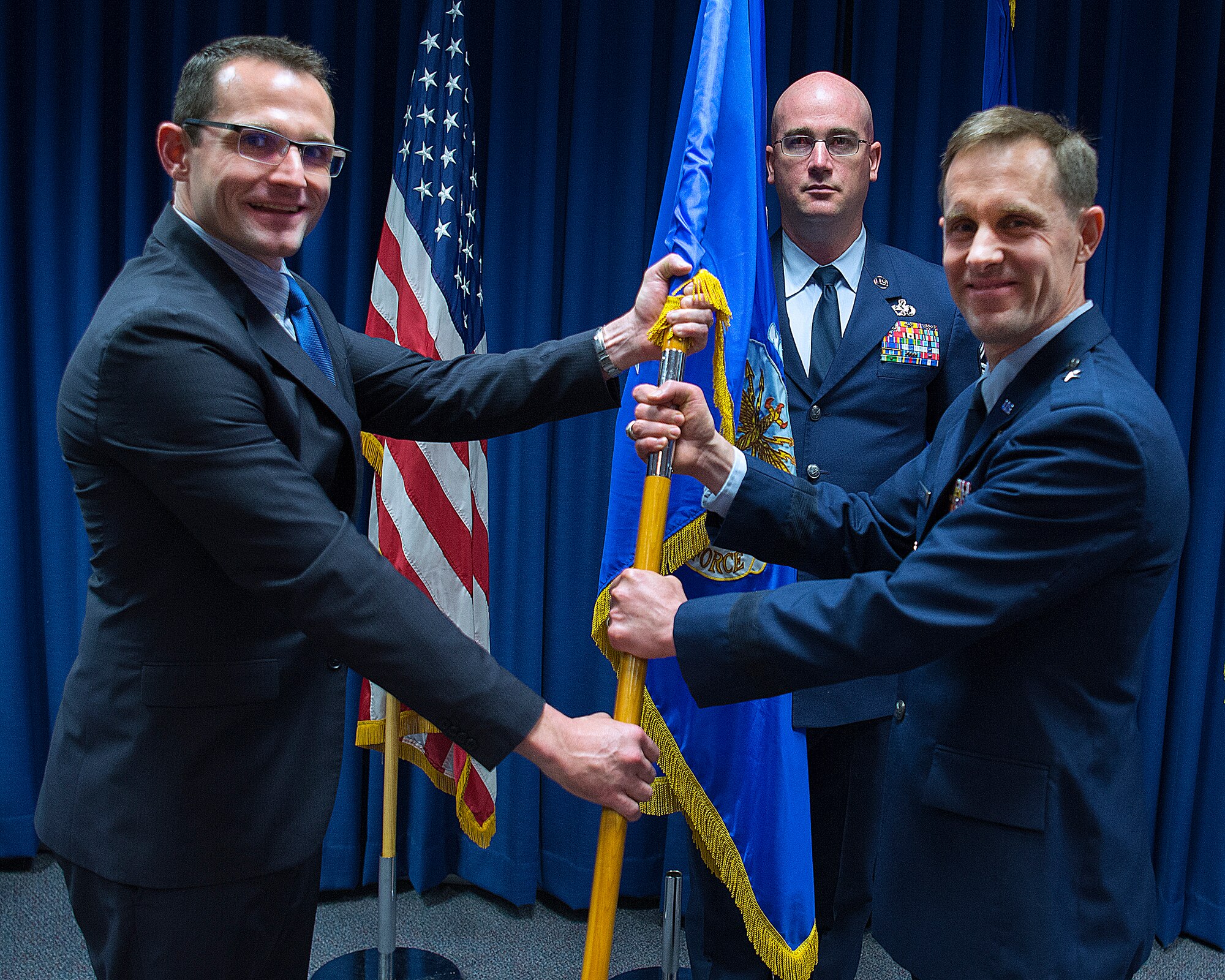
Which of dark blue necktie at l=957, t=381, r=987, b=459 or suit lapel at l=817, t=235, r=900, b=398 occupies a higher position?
suit lapel at l=817, t=235, r=900, b=398

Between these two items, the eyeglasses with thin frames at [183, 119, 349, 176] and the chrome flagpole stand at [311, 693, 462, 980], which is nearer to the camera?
the eyeglasses with thin frames at [183, 119, 349, 176]

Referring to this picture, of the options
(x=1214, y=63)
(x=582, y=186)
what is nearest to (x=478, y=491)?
(x=582, y=186)

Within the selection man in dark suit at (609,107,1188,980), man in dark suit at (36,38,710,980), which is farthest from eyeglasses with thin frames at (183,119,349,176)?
man in dark suit at (609,107,1188,980)

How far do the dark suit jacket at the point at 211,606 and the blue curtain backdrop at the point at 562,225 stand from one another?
5.19ft

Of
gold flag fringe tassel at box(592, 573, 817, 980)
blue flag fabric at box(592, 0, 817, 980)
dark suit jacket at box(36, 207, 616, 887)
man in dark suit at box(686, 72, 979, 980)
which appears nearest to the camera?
dark suit jacket at box(36, 207, 616, 887)

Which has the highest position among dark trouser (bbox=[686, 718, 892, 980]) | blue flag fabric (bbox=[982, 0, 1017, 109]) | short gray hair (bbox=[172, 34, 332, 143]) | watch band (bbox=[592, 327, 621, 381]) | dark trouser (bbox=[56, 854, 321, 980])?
blue flag fabric (bbox=[982, 0, 1017, 109])

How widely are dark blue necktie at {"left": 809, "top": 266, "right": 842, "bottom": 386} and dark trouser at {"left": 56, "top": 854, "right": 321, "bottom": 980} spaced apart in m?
1.38

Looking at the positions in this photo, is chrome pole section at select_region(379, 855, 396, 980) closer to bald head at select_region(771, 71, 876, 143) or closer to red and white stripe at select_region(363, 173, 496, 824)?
red and white stripe at select_region(363, 173, 496, 824)

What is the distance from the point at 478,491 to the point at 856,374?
41.8 inches

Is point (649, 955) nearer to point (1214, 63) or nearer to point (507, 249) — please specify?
point (507, 249)

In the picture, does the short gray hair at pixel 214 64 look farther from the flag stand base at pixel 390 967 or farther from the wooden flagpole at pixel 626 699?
the flag stand base at pixel 390 967

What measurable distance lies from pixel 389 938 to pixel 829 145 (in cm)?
216

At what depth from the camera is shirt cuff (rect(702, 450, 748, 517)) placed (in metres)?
1.72

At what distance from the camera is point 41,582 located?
2996 millimetres
